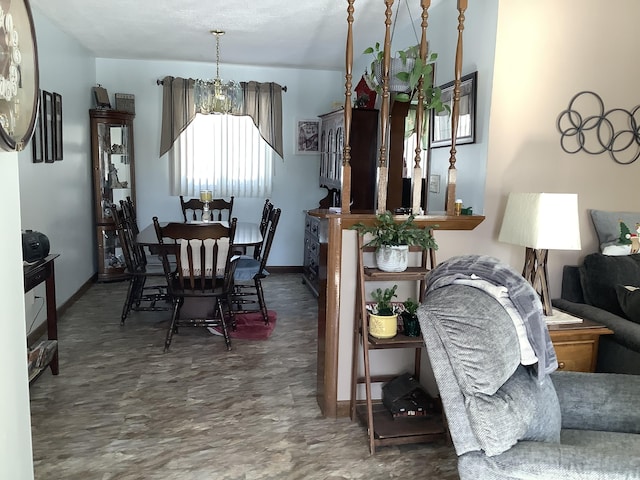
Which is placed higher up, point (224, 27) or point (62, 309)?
point (224, 27)

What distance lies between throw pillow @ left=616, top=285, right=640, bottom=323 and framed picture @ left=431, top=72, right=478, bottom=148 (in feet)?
3.74

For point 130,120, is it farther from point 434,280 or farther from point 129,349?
point 434,280

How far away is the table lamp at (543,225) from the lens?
2459mm

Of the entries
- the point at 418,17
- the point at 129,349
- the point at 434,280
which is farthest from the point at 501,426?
the point at 418,17

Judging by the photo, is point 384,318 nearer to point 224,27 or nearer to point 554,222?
point 554,222

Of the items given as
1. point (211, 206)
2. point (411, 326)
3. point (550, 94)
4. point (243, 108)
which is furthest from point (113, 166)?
point (550, 94)

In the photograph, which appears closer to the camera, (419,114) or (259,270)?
(419,114)

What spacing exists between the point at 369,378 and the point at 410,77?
58.5 inches

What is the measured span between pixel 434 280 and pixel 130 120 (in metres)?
4.92

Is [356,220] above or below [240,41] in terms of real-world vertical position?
below

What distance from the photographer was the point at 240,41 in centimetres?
495

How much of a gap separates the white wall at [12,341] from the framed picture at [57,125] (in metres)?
3.41

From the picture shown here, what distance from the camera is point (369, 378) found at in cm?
256

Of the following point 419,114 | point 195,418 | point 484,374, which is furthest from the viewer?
point 195,418
